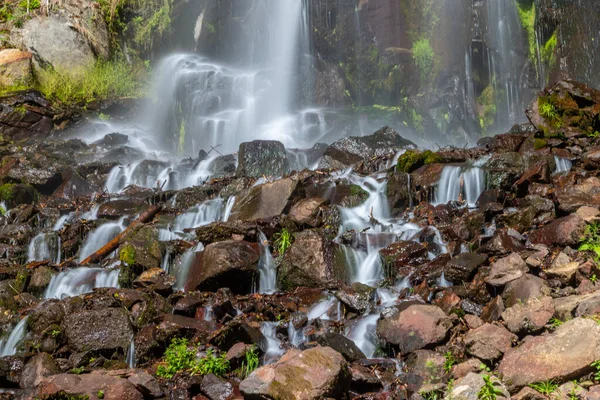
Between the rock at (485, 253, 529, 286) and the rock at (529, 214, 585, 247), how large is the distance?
0.65 meters

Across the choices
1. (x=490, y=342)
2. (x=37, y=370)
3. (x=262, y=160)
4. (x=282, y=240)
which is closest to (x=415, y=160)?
(x=282, y=240)

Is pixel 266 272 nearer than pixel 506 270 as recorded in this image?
No

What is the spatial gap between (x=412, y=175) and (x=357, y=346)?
5096 mm

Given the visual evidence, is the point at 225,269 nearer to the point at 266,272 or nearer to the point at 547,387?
the point at 266,272

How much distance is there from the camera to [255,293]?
7398 mm

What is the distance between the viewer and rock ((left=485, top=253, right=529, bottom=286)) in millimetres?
5797

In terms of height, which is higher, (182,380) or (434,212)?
(434,212)

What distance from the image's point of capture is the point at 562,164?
9.51m

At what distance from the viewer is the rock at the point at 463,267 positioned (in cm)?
645

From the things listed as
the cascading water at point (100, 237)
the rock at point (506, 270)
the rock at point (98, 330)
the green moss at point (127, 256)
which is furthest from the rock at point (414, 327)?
the cascading water at point (100, 237)

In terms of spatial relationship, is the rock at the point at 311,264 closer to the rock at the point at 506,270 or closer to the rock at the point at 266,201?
the rock at the point at 266,201

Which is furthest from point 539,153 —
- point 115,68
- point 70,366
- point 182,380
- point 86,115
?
point 115,68

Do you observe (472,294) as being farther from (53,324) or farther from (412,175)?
(53,324)

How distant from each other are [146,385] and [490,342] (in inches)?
125
